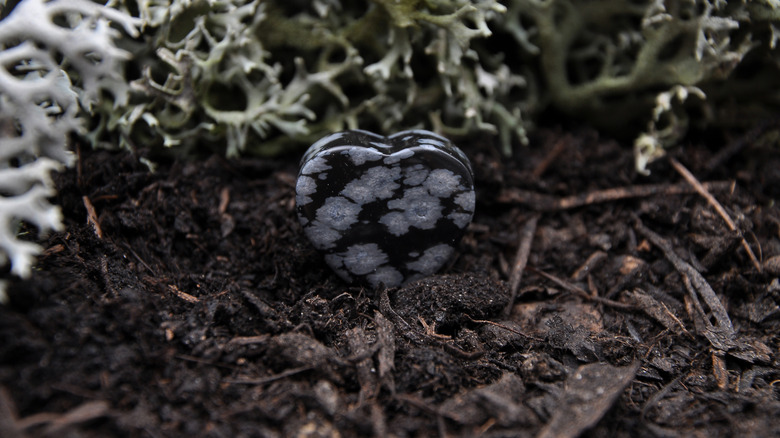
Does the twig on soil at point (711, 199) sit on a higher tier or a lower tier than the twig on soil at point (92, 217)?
higher

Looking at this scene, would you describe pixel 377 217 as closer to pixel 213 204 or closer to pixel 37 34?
pixel 213 204

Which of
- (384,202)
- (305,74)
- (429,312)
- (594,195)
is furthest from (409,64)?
(429,312)

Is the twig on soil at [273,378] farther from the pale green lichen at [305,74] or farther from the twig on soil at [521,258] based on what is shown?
the pale green lichen at [305,74]

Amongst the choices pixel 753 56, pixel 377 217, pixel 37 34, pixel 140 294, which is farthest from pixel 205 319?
pixel 753 56

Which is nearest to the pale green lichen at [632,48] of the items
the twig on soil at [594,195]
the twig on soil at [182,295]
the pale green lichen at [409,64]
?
the pale green lichen at [409,64]

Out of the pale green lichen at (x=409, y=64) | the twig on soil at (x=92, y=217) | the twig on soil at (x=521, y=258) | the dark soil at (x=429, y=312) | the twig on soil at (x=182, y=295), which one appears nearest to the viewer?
the dark soil at (x=429, y=312)

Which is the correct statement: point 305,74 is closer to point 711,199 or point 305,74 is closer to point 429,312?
point 429,312

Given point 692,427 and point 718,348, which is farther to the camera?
point 718,348

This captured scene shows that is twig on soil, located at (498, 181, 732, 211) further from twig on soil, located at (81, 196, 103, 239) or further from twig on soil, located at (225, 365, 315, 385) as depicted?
twig on soil, located at (81, 196, 103, 239)
